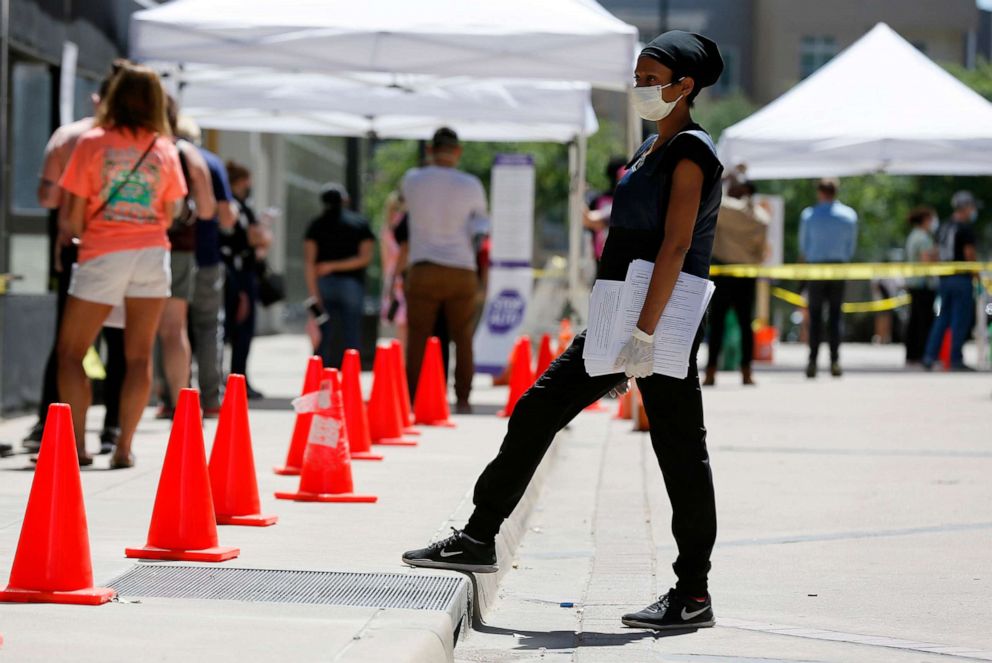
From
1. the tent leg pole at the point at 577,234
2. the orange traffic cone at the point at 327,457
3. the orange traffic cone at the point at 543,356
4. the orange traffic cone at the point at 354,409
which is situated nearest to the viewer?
the orange traffic cone at the point at 327,457

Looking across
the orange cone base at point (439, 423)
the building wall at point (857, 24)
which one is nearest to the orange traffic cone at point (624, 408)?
the orange cone base at point (439, 423)

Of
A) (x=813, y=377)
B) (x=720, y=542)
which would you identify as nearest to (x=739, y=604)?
(x=720, y=542)

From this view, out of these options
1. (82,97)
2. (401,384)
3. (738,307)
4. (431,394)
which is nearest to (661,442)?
(401,384)

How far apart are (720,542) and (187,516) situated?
249cm

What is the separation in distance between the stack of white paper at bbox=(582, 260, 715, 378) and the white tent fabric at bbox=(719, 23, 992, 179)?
42.1 feet

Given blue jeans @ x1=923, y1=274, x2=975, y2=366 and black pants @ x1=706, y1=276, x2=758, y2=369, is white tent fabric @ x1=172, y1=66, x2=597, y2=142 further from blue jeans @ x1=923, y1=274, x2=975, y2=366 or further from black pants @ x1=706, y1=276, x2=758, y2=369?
blue jeans @ x1=923, y1=274, x2=975, y2=366

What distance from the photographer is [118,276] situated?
7.59m

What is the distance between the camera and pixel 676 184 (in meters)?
5.12

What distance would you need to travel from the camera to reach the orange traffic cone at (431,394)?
10641 millimetres

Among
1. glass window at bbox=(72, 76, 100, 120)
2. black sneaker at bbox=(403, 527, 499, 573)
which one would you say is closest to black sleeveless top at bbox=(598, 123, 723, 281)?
black sneaker at bbox=(403, 527, 499, 573)

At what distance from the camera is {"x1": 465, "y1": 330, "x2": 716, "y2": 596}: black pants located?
5.26 m

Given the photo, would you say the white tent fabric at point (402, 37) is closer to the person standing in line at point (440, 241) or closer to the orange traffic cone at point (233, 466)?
the person standing in line at point (440, 241)

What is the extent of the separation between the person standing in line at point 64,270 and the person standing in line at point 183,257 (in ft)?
1.40

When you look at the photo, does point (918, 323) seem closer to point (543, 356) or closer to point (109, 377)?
point (543, 356)
